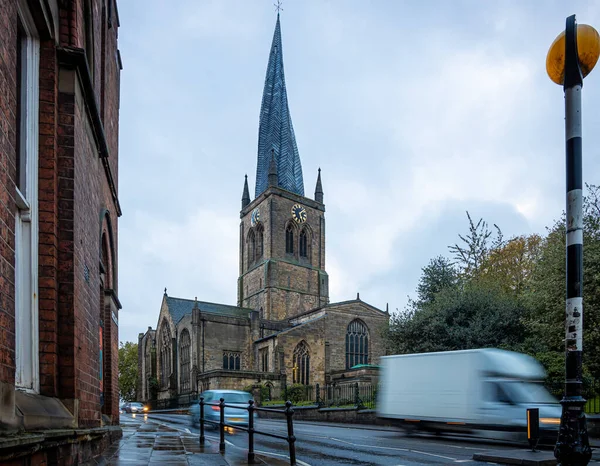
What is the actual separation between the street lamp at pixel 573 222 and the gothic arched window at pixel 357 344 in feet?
170

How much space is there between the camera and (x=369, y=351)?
57.0m

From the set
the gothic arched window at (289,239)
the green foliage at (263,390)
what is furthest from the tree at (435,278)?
the gothic arched window at (289,239)

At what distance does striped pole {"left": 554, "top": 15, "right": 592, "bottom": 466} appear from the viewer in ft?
15.5

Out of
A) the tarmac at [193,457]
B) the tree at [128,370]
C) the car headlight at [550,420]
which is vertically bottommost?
the tree at [128,370]

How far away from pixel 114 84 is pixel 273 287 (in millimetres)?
50206

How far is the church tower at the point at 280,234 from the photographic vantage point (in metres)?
63.8

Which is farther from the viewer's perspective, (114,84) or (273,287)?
(273,287)

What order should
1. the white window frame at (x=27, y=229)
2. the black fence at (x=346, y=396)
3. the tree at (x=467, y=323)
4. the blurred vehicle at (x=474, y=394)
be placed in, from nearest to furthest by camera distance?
the white window frame at (x=27, y=229)
the blurred vehicle at (x=474, y=394)
the black fence at (x=346, y=396)
the tree at (x=467, y=323)

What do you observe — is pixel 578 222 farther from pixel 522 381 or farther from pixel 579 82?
pixel 522 381

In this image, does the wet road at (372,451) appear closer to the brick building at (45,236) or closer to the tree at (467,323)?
the brick building at (45,236)

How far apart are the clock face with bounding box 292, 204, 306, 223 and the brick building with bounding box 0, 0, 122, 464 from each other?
59149 millimetres

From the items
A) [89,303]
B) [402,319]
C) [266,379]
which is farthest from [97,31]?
[266,379]

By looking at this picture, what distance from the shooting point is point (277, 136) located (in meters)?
72.5

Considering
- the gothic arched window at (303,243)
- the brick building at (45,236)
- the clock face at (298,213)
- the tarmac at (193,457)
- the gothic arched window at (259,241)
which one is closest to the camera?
the brick building at (45,236)
